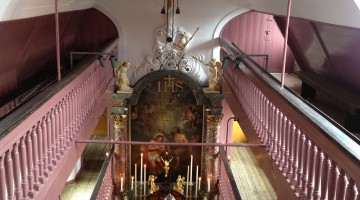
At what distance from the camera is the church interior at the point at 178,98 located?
450 centimetres

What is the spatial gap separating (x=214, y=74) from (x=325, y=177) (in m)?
7.83

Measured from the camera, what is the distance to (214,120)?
1209 cm

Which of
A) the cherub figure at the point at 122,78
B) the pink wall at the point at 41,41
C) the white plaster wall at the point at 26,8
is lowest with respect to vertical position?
the cherub figure at the point at 122,78

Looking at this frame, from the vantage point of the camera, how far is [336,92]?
27.6 feet

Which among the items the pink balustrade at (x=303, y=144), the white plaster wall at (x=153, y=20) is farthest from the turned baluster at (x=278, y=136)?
the white plaster wall at (x=153, y=20)

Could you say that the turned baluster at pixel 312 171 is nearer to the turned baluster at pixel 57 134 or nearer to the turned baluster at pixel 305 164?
the turned baluster at pixel 305 164

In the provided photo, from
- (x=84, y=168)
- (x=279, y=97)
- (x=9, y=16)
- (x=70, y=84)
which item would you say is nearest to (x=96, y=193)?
(x=70, y=84)

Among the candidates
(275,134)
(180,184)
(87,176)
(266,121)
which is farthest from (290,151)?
(87,176)

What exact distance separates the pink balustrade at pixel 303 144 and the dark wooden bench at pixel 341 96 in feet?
5.96

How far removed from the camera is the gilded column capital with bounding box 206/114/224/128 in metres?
12.0

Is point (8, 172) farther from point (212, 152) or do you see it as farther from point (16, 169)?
point (212, 152)

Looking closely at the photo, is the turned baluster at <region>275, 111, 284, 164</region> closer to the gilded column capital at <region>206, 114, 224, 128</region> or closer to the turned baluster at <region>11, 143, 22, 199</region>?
the turned baluster at <region>11, 143, 22, 199</region>

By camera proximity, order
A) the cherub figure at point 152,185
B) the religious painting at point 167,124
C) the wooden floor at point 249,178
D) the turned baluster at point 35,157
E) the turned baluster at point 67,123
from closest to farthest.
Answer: the turned baluster at point 35,157, the turned baluster at point 67,123, the cherub figure at point 152,185, the religious painting at point 167,124, the wooden floor at point 249,178

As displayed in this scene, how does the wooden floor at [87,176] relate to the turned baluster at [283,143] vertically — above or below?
below
